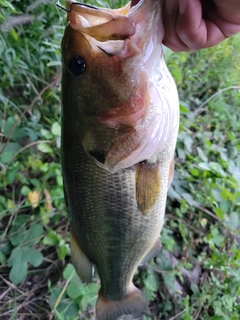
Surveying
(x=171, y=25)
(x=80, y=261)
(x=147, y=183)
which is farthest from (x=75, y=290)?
(x=171, y=25)

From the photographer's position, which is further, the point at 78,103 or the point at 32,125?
the point at 32,125

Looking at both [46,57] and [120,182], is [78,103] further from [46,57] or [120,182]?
[46,57]

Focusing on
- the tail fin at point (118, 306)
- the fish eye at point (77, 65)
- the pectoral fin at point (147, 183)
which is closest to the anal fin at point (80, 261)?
the tail fin at point (118, 306)

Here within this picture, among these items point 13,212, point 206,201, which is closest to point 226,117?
point 206,201

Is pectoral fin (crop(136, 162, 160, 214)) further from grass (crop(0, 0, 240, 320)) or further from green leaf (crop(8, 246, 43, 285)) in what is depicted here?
green leaf (crop(8, 246, 43, 285))

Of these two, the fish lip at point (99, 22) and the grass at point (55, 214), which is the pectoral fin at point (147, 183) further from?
the grass at point (55, 214)

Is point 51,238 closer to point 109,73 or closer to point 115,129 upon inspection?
point 115,129

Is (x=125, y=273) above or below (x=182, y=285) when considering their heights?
above
